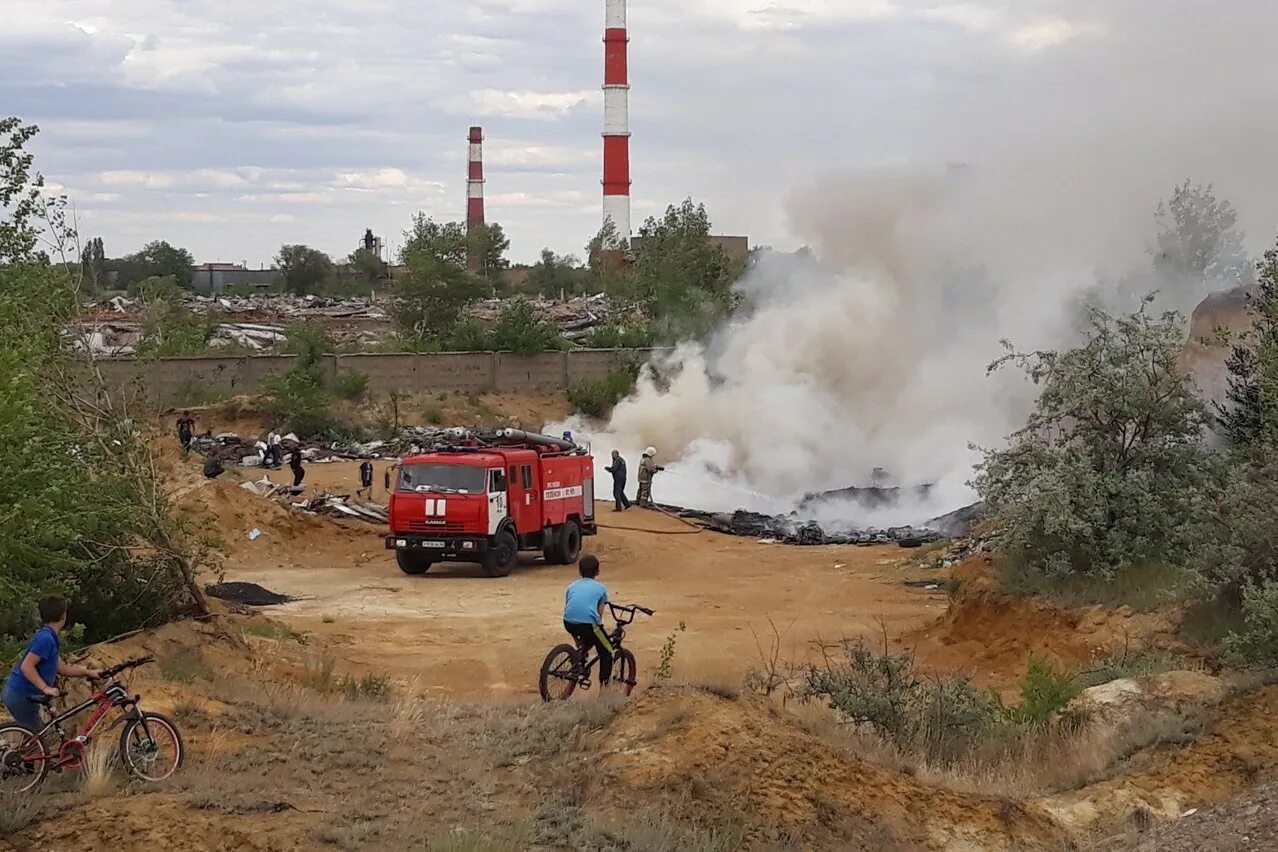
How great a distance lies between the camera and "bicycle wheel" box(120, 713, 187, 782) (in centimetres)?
857

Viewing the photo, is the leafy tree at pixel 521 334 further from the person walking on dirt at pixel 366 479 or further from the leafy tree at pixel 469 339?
the person walking on dirt at pixel 366 479

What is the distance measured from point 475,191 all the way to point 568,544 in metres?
62.1

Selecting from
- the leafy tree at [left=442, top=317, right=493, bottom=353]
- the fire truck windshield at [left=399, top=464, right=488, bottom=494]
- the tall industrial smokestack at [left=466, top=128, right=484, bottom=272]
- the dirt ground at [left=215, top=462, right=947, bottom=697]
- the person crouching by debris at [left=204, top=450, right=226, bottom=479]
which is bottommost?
the dirt ground at [left=215, top=462, right=947, bottom=697]

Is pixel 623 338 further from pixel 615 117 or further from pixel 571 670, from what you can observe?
pixel 571 670

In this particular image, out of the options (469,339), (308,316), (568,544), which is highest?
(308,316)

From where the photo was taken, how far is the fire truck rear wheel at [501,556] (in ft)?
77.9

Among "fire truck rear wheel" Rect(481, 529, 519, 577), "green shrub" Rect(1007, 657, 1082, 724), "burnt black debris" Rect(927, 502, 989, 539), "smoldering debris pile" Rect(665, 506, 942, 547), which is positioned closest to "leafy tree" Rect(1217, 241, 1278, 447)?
"green shrub" Rect(1007, 657, 1082, 724)

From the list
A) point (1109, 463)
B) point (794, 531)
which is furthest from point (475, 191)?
point (1109, 463)

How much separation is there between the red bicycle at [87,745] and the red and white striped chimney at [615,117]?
5436 centimetres

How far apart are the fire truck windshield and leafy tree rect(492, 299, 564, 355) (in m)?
24.4

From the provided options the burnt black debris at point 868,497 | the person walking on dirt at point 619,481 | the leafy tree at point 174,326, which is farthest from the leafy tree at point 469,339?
the burnt black debris at point 868,497

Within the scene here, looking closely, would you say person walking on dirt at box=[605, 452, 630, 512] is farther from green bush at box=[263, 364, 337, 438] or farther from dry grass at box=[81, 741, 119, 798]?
dry grass at box=[81, 741, 119, 798]

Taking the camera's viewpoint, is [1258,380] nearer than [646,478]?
Yes

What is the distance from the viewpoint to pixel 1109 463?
17.7 m
